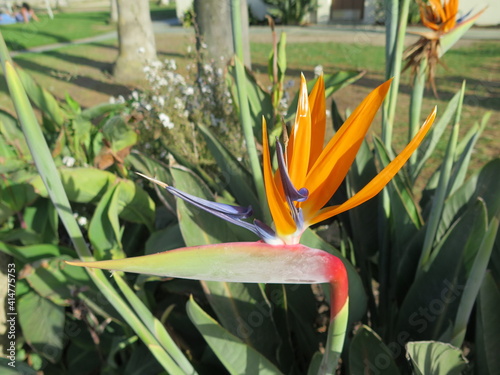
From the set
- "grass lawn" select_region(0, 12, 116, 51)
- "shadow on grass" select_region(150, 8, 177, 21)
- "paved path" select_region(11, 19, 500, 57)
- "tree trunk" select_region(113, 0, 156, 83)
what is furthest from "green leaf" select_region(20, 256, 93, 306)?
"shadow on grass" select_region(150, 8, 177, 21)

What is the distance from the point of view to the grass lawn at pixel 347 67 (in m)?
3.38

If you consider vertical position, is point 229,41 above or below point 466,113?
above

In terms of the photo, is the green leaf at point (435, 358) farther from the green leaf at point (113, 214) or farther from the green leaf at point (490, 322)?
the green leaf at point (113, 214)

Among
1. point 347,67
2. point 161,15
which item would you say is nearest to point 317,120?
point 347,67

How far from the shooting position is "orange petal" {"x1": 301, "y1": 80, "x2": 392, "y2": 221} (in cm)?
41

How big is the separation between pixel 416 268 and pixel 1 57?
0.80 m

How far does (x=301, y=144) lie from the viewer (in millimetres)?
431

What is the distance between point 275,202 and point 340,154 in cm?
8

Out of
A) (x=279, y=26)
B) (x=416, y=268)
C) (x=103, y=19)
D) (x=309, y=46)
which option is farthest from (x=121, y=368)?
(x=103, y=19)

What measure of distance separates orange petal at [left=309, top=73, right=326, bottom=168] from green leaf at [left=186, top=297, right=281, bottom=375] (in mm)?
307

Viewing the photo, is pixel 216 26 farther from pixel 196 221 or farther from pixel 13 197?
pixel 196 221

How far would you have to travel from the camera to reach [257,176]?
2.51 feet

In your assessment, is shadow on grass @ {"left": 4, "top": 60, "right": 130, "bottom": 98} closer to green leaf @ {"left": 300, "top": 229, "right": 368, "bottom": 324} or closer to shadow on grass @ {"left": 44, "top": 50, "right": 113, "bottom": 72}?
shadow on grass @ {"left": 44, "top": 50, "right": 113, "bottom": 72}

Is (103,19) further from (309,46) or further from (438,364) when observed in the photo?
(438,364)
